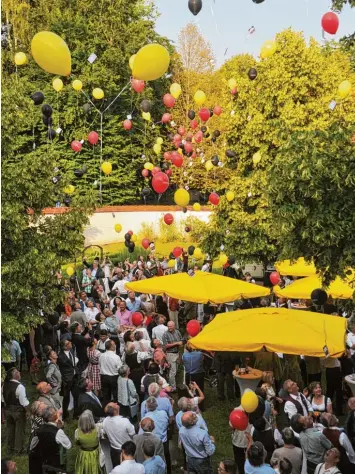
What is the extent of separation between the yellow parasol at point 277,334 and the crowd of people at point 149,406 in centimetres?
50

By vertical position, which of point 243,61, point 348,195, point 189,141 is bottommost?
point 348,195

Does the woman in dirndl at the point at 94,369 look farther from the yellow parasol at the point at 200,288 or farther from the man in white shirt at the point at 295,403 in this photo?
the man in white shirt at the point at 295,403

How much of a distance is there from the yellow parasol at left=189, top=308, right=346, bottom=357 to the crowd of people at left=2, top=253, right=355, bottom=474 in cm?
50

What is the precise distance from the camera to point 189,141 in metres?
17.3

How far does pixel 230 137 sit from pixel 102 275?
7660mm

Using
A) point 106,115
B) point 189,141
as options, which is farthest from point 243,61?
point 189,141

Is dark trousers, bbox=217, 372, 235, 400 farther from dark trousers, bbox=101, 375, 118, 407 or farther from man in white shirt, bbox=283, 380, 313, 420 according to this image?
man in white shirt, bbox=283, 380, 313, 420

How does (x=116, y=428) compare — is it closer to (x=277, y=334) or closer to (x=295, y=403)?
(x=295, y=403)

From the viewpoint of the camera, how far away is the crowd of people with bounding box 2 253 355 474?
7.16 m

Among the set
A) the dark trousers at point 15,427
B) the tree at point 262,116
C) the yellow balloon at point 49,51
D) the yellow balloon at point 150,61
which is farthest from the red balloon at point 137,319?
the tree at point 262,116

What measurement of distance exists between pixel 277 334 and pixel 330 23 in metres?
4.41

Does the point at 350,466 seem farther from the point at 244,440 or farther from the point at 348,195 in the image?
the point at 348,195

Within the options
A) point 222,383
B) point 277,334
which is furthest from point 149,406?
point 222,383

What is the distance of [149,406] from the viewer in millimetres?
7988
